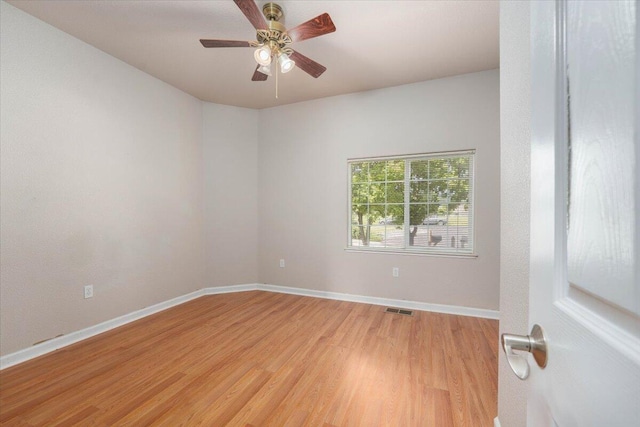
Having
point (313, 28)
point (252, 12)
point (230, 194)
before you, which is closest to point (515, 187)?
point (313, 28)

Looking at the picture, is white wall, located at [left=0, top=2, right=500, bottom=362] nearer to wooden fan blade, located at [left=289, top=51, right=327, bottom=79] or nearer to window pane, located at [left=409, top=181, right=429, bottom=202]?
window pane, located at [left=409, top=181, right=429, bottom=202]

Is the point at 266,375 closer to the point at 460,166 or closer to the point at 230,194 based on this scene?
the point at 230,194

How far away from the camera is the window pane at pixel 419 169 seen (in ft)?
10.6

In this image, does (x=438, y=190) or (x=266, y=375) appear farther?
(x=438, y=190)

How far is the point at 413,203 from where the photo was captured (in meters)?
3.28

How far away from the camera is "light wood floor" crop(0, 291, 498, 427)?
1.51m

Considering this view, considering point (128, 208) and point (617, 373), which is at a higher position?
point (128, 208)

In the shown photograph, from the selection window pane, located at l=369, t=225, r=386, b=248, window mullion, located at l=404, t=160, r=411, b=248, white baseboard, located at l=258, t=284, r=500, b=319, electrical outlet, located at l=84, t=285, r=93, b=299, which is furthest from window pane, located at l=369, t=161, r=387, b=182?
electrical outlet, located at l=84, t=285, r=93, b=299

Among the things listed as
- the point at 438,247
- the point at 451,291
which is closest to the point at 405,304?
the point at 451,291

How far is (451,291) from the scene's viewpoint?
3021mm

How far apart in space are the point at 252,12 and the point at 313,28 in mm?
427

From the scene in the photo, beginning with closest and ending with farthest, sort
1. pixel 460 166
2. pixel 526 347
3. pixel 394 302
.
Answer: pixel 526 347 < pixel 460 166 < pixel 394 302

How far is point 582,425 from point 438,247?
9.99 feet

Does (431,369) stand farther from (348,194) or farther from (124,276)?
(124,276)
